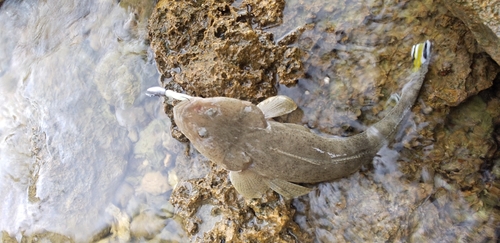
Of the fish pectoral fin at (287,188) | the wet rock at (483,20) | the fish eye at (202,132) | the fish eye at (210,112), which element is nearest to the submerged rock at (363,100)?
the fish pectoral fin at (287,188)

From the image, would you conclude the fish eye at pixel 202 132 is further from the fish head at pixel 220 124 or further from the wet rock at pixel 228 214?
the wet rock at pixel 228 214

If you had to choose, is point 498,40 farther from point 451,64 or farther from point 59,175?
point 59,175

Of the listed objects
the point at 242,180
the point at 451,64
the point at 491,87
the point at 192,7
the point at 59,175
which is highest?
the point at 192,7

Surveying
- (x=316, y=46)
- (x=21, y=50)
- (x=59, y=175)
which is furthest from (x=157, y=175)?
(x=21, y=50)

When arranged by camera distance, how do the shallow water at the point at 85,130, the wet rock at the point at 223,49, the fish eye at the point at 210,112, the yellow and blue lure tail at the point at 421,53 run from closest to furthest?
the fish eye at the point at 210,112 < the yellow and blue lure tail at the point at 421,53 < the wet rock at the point at 223,49 < the shallow water at the point at 85,130

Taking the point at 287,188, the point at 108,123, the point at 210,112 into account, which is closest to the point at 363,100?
the point at 287,188

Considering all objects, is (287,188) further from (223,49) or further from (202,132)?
(223,49)
